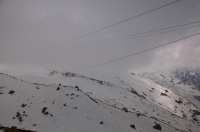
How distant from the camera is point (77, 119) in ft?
72.3

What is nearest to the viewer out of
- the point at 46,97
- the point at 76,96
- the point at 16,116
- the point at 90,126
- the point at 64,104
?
the point at 16,116

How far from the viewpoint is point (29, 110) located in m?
21.3

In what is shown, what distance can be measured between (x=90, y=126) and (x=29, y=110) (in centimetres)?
1092

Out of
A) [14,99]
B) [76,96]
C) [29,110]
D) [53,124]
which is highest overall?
[76,96]

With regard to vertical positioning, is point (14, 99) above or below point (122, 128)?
above

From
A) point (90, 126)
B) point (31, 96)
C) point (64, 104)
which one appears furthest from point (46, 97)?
point (90, 126)

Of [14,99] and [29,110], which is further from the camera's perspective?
[14,99]

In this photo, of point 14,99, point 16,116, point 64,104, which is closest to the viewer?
point 16,116

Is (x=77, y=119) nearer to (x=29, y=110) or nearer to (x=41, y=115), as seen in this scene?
(x=41, y=115)

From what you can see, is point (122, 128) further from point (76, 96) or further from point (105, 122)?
point (76, 96)

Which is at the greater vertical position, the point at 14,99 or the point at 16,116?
the point at 14,99

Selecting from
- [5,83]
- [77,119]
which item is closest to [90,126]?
[77,119]

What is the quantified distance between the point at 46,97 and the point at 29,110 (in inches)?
223

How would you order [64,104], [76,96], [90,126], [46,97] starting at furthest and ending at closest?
[76,96] → [46,97] → [64,104] → [90,126]
